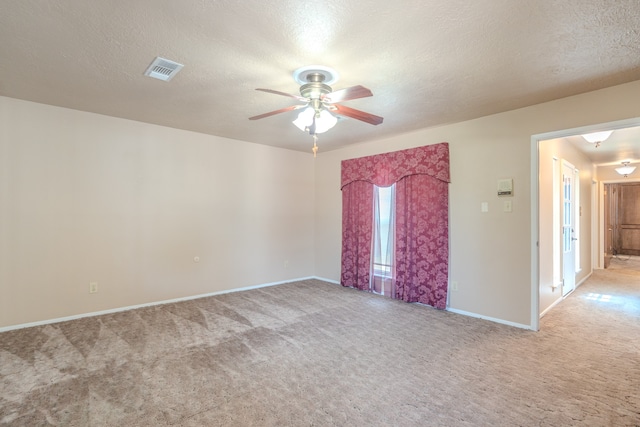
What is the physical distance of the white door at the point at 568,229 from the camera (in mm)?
4662

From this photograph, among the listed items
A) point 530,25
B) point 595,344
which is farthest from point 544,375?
point 530,25

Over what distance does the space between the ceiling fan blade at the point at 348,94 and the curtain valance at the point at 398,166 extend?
2212mm

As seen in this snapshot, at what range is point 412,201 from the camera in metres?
4.34

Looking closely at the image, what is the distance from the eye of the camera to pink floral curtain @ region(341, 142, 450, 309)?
4043 millimetres

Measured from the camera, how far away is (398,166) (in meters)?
4.53

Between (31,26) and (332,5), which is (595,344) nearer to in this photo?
(332,5)

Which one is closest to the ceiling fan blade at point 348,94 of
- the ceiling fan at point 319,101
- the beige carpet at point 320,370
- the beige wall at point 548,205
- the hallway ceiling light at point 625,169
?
the ceiling fan at point 319,101

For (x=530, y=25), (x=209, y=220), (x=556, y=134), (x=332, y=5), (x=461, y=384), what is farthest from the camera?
(x=209, y=220)

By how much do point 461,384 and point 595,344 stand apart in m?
1.80

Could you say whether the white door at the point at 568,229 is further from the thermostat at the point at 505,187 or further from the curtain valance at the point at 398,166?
the curtain valance at the point at 398,166

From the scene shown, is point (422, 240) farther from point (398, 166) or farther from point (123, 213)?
point (123, 213)

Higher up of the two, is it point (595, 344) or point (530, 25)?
point (530, 25)

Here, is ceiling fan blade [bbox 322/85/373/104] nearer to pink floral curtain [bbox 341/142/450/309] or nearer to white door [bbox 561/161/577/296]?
pink floral curtain [bbox 341/142/450/309]

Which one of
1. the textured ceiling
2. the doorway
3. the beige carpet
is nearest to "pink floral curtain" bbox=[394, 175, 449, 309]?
the beige carpet
